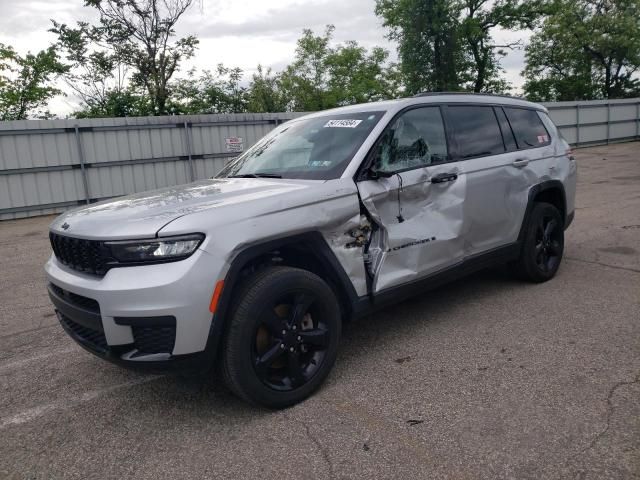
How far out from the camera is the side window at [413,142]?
3.49m

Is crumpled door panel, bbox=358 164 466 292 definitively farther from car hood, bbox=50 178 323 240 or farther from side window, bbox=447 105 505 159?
car hood, bbox=50 178 323 240

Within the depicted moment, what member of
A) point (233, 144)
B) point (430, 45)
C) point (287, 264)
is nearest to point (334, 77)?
point (430, 45)

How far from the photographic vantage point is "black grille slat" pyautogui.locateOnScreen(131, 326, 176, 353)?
8.16 feet

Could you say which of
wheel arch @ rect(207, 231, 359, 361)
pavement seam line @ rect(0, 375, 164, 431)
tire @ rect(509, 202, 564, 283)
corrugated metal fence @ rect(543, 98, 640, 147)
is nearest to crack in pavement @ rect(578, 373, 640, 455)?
wheel arch @ rect(207, 231, 359, 361)

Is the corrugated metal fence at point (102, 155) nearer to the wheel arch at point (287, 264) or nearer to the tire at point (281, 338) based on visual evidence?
the wheel arch at point (287, 264)

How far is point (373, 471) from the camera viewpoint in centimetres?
231

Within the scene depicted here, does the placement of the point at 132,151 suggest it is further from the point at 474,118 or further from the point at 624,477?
the point at 624,477

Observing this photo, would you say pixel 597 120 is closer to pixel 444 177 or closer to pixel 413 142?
pixel 444 177

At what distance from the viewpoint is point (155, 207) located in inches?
112

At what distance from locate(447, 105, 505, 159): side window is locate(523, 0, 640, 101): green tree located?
36365 mm

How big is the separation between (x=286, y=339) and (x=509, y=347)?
1.65m

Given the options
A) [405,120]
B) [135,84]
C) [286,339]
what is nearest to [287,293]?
[286,339]

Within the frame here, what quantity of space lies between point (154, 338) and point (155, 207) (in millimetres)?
754

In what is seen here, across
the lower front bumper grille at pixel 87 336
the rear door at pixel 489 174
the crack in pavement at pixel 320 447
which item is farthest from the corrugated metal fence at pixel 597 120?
the lower front bumper grille at pixel 87 336
